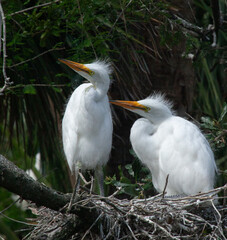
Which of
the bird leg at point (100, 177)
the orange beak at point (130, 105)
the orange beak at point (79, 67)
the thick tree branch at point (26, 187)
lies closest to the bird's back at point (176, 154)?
the orange beak at point (130, 105)

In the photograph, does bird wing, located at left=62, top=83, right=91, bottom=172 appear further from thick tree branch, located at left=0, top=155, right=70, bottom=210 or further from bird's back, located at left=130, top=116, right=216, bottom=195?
thick tree branch, located at left=0, top=155, right=70, bottom=210

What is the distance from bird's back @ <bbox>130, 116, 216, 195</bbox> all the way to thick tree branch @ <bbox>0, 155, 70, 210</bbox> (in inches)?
46.8

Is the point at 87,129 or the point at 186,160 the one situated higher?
the point at 87,129

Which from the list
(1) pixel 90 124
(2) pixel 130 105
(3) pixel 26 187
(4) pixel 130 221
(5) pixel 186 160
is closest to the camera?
(3) pixel 26 187

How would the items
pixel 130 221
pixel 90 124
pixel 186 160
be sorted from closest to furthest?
pixel 130 221 → pixel 186 160 → pixel 90 124

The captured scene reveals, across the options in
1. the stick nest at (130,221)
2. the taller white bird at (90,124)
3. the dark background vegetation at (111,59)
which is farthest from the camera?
the taller white bird at (90,124)

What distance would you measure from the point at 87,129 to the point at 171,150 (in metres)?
0.65

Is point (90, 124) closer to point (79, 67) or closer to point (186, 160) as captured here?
point (79, 67)

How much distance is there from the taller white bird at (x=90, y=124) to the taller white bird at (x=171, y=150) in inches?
8.2

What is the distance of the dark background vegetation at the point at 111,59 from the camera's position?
334cm

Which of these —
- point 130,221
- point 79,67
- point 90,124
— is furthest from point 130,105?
point 130,221

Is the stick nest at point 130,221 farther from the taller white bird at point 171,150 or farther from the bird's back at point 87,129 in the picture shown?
the bird's back at point 87,129

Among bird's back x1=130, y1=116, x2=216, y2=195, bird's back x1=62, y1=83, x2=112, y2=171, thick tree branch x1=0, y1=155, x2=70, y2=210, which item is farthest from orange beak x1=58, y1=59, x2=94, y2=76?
thick tree branch x1=0, y1=155, x2=70, y2=210

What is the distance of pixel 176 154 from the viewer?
3.30 meters
